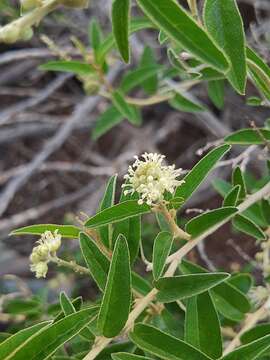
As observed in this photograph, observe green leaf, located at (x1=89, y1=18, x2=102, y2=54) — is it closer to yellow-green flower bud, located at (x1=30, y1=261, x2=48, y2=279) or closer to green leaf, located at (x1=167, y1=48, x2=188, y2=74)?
green leaf, located at (x1=167, y1=48, x2=188, y2=74)

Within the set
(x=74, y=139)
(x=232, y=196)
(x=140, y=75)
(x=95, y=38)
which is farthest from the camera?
(x=74, y=139)

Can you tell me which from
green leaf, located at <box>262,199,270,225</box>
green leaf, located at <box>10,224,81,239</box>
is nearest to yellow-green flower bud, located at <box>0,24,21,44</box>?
green leaf, located at <box>10,224,81,239</box>

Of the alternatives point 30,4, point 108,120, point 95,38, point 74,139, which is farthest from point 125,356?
point 74,139

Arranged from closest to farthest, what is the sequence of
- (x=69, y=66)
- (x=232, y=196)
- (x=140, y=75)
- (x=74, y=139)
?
(x=232, y=196) → (x=69, y=66) → (x=140, y=75) → (x=74, y=139)

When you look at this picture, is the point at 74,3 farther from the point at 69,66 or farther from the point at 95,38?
the point at 95,38

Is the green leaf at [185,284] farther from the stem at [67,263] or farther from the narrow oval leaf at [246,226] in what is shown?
the narrow oval leaf at [246,226]

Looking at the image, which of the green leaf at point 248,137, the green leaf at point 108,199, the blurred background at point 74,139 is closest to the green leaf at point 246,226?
the green leaf at point 248,137

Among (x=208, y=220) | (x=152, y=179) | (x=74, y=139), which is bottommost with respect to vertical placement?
(x=74, y=139)
